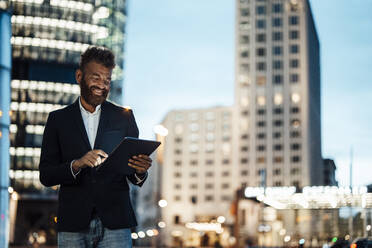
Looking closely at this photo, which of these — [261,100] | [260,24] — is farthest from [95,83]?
[260,24]

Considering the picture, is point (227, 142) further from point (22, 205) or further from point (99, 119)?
point (99, 119)

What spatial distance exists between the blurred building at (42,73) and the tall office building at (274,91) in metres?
46.0

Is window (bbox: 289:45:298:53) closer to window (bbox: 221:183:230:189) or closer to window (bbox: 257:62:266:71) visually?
window (bbox: 257:62:266:71)

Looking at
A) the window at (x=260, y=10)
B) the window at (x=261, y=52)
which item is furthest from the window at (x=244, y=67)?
the window at (x=260, y=10)

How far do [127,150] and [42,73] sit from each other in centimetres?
9448

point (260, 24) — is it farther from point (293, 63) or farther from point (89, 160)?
point (89, 160)

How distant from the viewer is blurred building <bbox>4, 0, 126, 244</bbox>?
92250 millimetres

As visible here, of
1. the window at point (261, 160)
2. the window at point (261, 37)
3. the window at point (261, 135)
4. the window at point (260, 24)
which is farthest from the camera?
the window at point (260, 24)

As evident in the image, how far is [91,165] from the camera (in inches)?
142

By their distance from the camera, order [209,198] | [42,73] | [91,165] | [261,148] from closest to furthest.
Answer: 1. [91,165]
2. [42,73]
3. [261,148]
4. [209,198]

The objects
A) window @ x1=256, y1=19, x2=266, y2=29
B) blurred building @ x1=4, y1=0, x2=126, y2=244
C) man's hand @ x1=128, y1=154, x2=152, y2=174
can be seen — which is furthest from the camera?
window @ x1=256, y1=19, x2=266, y2=29

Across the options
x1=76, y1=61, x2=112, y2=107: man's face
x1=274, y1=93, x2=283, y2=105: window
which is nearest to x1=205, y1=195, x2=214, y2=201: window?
x1=274, y1=93, x2=283, y2=105: window

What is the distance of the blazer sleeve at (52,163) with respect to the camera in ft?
12.1

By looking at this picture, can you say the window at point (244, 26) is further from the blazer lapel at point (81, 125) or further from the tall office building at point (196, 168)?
→ the blazer lapel at point (81, 125)
